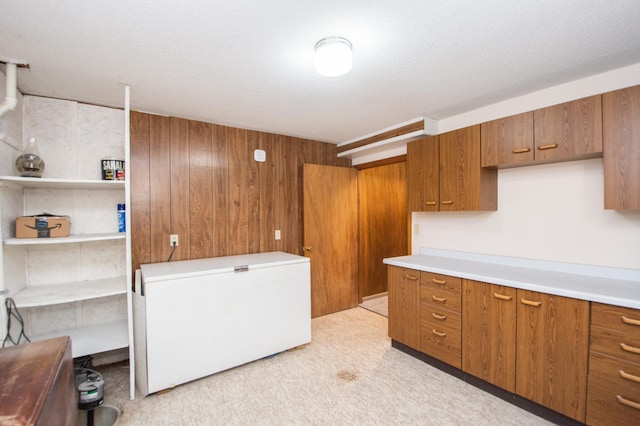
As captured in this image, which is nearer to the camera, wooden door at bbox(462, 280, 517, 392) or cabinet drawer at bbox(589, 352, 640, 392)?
cabinet drawer at bbox(589, 352, 640, 392)

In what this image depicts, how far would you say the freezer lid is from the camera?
219 cm

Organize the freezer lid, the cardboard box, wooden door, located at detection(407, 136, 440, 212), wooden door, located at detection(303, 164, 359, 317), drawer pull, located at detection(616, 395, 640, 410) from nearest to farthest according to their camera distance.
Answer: drawer pull, located at detection(616, 395, 640, 410) < the cardboard box < the freezer lid < wooden door, located at detection(407, 136, 440, 212) < wooden door, located at detection(303, 164, 359, 317)

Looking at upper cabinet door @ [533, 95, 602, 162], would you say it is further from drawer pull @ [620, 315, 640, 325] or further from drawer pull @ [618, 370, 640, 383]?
drawer pull @ [618, 370, 640, 383]

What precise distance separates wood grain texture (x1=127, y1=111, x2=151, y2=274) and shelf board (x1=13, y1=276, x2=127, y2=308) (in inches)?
12.6

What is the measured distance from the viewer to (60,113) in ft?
7.75

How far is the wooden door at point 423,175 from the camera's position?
2748 mm

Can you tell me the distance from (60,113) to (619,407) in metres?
4.33

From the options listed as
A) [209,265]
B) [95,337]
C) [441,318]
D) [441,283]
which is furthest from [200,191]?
[441,318]

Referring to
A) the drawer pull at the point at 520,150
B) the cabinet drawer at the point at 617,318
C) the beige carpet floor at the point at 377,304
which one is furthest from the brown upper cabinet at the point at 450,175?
the beige carpet floor at the point at 377,304

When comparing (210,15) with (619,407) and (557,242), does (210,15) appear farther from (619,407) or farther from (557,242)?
(619,407)

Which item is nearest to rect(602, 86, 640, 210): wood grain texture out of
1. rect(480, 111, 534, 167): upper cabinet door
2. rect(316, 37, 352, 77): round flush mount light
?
rect(480, 111, 534, 167): upper cabinet door

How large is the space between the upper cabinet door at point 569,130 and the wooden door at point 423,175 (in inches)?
32.3

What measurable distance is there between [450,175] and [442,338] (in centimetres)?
144

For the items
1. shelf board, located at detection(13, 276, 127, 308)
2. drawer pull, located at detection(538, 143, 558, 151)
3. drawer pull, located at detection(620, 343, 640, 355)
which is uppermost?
drawer pull, located at detection(538, 143, 558, 151)
